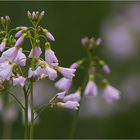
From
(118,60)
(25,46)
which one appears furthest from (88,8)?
(25,46)

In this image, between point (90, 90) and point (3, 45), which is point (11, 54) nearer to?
point (3, 45)

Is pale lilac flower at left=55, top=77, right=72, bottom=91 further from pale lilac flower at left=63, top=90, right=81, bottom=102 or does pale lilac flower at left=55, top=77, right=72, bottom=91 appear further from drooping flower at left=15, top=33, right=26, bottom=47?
drooping flower at left=15, top=33, right=26, bottom=47

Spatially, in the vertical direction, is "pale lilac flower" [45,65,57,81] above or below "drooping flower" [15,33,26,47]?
below

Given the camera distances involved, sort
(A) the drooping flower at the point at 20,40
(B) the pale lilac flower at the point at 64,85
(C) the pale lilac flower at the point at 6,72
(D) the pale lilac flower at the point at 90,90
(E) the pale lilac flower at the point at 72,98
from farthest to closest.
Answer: (D) the pale lilac flower at the point at 90,90, (B) the pale lilac flower at the point at 64,85, (E) the pale lilac flower at the point at 72,98, (A) the drooping flower at the point at 20,40, (C) the pale lilac flower at the point at 6,72

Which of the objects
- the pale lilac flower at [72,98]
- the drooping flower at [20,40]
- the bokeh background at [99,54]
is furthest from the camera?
the bokeh background at [99,54]

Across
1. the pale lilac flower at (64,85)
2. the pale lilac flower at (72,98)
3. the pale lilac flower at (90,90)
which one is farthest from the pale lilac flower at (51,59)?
the pale lilac flower at (90,90)

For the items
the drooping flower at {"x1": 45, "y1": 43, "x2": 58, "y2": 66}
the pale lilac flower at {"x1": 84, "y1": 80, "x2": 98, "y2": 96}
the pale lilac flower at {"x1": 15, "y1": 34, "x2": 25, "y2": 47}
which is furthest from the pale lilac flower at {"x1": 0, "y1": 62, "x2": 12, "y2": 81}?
the pale lilac flower at {"x1": 84, "y1": 80, "x2": 98, "y2": 96}

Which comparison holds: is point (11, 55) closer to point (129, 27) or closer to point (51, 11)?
point (51, 11)

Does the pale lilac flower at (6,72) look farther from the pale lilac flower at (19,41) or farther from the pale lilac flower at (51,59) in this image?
the pale lilac flower at (51,59)
